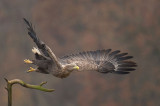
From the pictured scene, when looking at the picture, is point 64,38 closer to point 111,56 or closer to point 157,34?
point 157,34

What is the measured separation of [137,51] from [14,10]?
3.84 metres

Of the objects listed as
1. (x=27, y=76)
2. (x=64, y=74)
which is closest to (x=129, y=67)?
(x=64, y=74)

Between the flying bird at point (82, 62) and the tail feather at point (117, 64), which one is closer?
the flying bird at point (82, 62)

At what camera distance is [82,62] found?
4621mm

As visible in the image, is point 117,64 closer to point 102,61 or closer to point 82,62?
point 102,61

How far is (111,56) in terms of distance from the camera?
5.20m

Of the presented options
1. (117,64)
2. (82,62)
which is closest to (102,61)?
(117,64)

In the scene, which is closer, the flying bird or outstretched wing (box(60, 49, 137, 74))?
the flying bird

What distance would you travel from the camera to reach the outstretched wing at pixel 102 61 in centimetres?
454

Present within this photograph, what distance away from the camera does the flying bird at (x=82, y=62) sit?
3.47 meters

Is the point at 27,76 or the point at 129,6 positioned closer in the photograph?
the point at 27,76

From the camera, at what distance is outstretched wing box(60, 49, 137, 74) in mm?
4539

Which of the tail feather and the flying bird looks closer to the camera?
the flying bird

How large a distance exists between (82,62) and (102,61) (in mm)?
504
